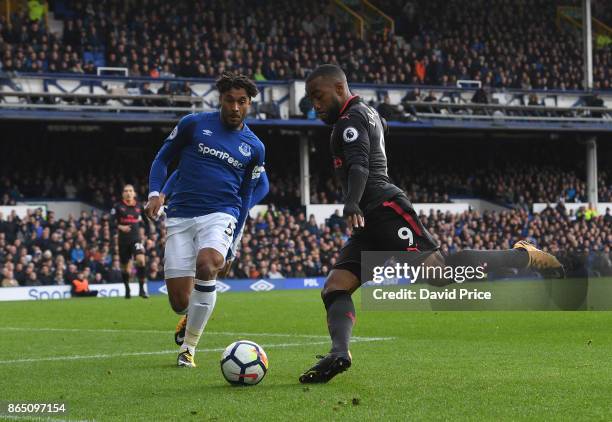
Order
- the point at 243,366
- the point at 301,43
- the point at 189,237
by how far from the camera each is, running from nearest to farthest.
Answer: the point at 243,366
the point at 189,237
the point at 301,43

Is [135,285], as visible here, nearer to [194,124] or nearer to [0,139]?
[0,139]

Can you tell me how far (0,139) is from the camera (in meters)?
35.4

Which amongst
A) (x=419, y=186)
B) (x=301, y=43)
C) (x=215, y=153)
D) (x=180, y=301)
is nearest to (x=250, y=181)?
(x=215, y=153)

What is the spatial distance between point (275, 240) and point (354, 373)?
83.8 ft

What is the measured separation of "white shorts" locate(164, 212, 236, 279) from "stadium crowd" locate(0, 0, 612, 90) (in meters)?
25.8

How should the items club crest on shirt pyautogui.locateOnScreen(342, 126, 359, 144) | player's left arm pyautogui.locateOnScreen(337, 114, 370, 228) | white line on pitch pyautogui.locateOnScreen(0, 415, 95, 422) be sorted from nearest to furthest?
white line on pitch pyautogui.locateOnScreen(0, 415, 95, 422)
player's left arm pyautogui.locateOnScreen(337, 114, 370, 228)
club crest on shirt pyautogui.locateOnScreen(342, 126, 359, 144)

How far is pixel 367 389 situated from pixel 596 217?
35.0 m

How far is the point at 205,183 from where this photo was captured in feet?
30.1

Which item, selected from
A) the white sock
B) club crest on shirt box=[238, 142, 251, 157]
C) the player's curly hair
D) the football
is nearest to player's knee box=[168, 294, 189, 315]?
the white sock

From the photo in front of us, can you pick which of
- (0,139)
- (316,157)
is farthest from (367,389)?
(316,157)

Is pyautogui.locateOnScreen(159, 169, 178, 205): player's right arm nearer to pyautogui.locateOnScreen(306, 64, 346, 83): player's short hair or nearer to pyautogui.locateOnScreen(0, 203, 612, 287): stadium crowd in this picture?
pyautogui.locateOnScreen(306, 64, 346, 83): player's short hair

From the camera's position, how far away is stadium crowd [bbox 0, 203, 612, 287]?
28.3m

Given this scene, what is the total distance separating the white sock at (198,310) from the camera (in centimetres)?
877

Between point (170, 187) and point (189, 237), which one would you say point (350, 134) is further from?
point (170, 187)
